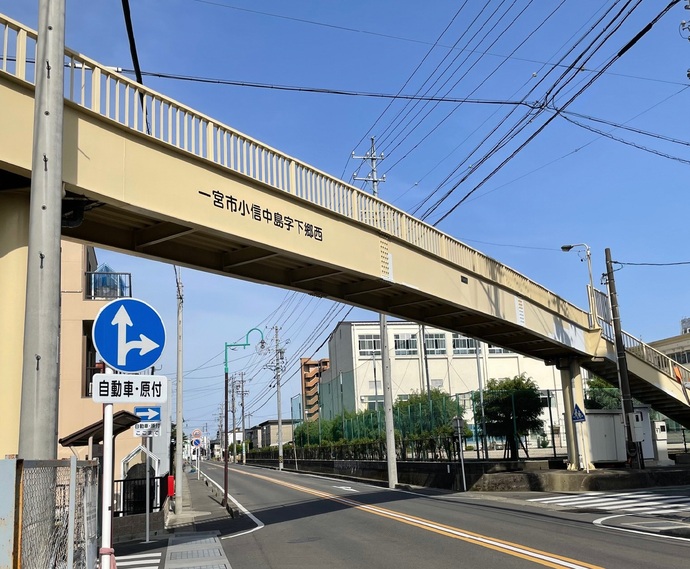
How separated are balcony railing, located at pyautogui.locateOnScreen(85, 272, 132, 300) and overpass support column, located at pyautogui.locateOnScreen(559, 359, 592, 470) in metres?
19.7

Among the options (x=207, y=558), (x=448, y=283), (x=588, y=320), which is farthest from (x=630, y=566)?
(x=588, y=320)

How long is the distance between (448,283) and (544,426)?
17.8 m

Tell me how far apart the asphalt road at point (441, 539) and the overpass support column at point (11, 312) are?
5546 millimetres

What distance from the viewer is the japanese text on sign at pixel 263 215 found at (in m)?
13.2

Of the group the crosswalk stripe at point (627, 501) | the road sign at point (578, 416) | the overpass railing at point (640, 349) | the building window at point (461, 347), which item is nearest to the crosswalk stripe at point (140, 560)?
the crosswalk stripe at point (627, 501)

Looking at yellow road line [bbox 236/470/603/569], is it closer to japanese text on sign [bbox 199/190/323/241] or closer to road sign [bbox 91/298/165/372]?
road sign [bbox 91/298/165/372]

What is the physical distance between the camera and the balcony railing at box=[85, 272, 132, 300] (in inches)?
1198

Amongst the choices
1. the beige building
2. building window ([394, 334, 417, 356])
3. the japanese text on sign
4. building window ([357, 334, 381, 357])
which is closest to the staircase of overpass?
the japanese text on sign

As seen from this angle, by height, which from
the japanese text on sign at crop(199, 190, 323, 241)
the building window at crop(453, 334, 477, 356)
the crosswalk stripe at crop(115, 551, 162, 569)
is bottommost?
the crosswalk stripe at crop(115, 551, 162, 569)

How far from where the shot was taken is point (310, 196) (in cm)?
1578

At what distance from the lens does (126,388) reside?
23.1 feet

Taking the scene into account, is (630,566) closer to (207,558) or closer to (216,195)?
(207,558)

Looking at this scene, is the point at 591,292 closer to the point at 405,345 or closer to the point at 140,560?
the point at 140,560

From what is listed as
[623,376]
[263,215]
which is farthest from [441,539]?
[623,376]
